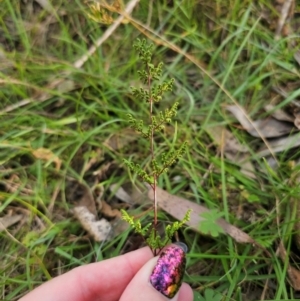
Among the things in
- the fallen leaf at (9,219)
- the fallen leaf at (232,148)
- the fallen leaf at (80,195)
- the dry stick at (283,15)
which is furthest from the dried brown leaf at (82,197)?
the dry stick at (283,15)

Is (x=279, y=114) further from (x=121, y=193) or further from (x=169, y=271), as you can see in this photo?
(x=169, y=271)

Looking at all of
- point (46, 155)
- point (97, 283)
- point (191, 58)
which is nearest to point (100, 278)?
point (97, 283)

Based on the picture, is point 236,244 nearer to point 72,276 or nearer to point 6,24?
point 72,276

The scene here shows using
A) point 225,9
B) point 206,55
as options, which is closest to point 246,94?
point 206,55

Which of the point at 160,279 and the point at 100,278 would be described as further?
the point at 100,278

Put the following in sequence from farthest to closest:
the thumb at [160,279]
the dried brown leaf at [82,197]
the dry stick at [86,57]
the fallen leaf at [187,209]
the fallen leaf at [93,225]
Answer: the dry stick at [86,57] → the dried brown leaf at [82,197] → the fallen leaf at [93,225] → the fallen leaf at [187,209] → the thumb at [160,279]

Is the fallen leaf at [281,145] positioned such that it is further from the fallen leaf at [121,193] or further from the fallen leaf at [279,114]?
the fallen leaf at [121,193]
